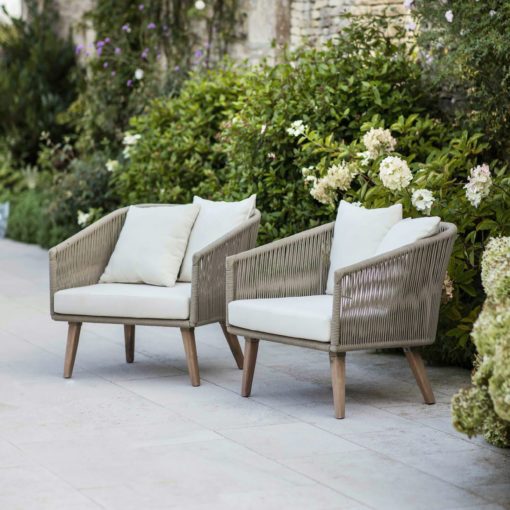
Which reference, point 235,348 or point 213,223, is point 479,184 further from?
point 235,348

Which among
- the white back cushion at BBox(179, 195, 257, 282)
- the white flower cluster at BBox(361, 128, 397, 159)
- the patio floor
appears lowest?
the patio floor

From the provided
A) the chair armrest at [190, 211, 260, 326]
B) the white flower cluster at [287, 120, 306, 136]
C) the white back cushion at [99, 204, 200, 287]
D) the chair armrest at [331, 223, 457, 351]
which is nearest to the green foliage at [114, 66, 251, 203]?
the white flower cluster at [287, 120, 306, 136]

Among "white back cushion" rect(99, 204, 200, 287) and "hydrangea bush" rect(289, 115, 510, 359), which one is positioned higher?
"hydrangea bush" rect(289, 115, 510, 359)

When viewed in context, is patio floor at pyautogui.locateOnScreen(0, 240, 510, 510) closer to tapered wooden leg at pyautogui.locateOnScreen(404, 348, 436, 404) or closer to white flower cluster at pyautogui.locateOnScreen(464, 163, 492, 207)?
tapered wooden leg at pyautogui.locateOnScreen(404, 348, 436, 404)

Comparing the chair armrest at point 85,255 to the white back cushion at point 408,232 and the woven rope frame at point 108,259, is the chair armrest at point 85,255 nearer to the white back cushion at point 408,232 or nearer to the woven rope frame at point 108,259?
the woven rope frame at point 108,259

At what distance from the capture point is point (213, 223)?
19.5 feet

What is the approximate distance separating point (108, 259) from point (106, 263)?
25mm

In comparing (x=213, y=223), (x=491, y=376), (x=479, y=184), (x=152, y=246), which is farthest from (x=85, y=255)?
(x=491, y=376)

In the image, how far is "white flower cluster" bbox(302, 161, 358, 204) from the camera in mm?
6147

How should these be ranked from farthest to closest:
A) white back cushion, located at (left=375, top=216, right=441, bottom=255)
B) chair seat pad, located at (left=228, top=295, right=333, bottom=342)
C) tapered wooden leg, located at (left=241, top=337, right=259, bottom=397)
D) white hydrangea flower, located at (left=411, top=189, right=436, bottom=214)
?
1. white hydrangea flower, located at (left=411, top=189, right=436, bottom=214)
2. tapered wooden leg, located at (left=241, top=337, right=259, bottom=397)
3. white back cushion, located at (left=375, top=216, right=441, bottom=255)
4. chair seat pad, located at (left=228, top=295, right=333, bottom=342)

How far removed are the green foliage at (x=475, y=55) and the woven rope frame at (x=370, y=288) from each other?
124 centimetres

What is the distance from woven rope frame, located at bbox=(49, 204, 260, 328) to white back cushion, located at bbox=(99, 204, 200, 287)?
0.07 metres

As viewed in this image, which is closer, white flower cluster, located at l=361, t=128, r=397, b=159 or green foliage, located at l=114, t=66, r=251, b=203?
white flower cluster, located at l=361, t=128, r=397, b=159

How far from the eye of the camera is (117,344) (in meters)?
6.69
